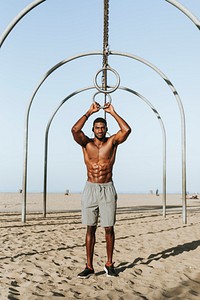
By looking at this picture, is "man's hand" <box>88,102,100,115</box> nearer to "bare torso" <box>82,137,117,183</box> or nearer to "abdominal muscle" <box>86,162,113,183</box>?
"bare torso" <box>82,137,117,183</box>

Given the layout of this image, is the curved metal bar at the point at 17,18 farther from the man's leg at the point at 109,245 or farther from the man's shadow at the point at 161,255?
the man's shadow at the point at 161,255

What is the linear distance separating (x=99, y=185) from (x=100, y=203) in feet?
0.65

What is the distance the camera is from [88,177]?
15.2ft

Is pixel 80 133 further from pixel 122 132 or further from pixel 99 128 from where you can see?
pixel 122 132

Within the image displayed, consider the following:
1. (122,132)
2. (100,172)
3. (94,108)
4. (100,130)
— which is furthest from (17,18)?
(100,172)

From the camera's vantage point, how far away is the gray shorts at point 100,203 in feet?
14.7

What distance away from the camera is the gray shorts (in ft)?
14.7

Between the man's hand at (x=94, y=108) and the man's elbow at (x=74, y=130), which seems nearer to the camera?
the man's elbow at (x=74, y=130)

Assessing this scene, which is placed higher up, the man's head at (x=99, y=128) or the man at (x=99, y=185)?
the man's head at (x=99, y=128)

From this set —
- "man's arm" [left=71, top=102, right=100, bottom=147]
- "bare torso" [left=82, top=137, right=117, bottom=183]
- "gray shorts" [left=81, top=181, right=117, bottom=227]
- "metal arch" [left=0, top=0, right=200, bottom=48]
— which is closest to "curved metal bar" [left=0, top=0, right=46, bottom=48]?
"metal arch" [left=0, top=0, right=200, bottom=48]

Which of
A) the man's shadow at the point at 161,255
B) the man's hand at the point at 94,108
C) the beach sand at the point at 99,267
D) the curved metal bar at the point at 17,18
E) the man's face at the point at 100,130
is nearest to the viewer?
the beach sand at the point at 99,267

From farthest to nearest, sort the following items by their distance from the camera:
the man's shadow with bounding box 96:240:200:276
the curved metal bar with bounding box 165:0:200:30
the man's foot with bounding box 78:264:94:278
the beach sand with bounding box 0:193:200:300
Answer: the curved metal bar with bounding box 165:0:200:30 → the man's shadow with bounding box 96:240:200:276 → the man's foot with bounding box 78:264:94:278 → the beach sand with bounding box 0:193:200:300

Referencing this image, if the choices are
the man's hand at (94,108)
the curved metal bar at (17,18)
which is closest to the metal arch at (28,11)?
the curved metal bar at (17,18)

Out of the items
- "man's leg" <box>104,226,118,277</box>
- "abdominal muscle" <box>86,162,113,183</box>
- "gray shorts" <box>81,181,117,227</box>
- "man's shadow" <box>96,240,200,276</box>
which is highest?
"abdominal muscle" <box>86,162,113,183</box>
